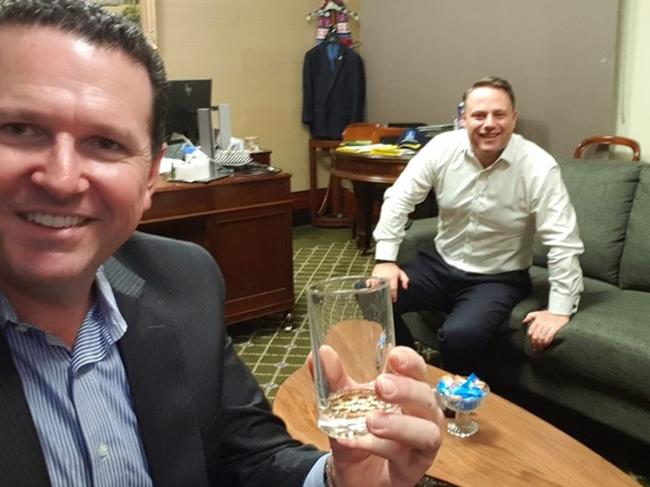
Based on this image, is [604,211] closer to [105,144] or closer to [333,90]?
[105,144]

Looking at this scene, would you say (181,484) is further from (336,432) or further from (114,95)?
(114,95)

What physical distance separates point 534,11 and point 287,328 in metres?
2.54

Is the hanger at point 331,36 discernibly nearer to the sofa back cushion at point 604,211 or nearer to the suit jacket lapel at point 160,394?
the sofa back cushion at point 604,211

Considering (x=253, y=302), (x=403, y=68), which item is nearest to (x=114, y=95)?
(x=253, y=302)

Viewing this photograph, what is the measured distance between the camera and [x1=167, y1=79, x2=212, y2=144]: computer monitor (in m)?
3.31

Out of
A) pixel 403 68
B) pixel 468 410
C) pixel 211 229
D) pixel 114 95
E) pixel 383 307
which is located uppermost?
pixel 403 68

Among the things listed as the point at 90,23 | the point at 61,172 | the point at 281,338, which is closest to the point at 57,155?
the point at 61,172

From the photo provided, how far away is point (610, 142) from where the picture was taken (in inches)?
140

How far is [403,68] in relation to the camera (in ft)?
17.5

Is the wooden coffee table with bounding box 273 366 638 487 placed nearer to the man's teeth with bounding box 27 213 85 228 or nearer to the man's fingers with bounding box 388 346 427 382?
the man's fingers with bounding box 388 346 427 382

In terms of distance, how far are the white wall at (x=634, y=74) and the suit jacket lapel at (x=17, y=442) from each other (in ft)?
11.4

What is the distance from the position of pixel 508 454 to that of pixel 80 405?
108 centimetres

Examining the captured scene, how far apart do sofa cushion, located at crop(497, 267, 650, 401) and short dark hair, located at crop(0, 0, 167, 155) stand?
5.80ft

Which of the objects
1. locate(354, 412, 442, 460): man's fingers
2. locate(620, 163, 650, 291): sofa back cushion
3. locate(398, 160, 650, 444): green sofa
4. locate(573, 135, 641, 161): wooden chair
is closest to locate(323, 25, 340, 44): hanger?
locate(573, 135, 641, 161): wooden chair
